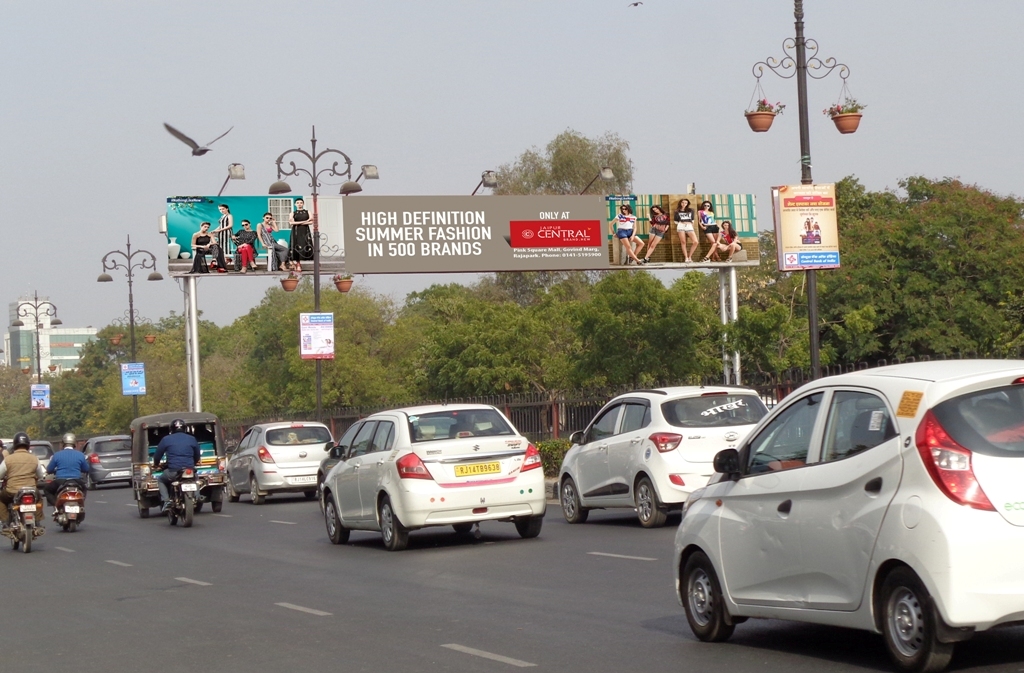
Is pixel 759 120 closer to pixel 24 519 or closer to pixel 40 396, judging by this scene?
pixel 24 519

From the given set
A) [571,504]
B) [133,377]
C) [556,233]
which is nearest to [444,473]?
[571,504]

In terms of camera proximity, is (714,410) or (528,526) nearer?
A: (528,526)

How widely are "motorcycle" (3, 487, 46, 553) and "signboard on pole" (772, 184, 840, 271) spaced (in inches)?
441

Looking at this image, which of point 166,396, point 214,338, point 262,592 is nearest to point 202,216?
point 262,592

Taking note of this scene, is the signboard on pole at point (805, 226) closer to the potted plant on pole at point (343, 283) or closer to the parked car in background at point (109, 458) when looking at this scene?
the potted plant on pole at point (343, 283)

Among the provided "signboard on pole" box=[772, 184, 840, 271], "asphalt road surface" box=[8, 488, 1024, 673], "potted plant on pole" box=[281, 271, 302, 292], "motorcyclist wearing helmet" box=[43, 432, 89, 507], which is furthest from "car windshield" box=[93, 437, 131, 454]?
"signboard on pole" box=[772, 184, 840, 271]

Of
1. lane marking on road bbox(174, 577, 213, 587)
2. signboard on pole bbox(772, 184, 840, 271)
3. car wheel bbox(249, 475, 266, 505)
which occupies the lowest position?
car wheel bbox(249, 475, 266, 505)

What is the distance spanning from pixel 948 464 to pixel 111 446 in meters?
42.0

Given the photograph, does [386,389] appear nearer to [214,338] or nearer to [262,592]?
[262,592]

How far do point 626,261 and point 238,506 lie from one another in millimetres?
16861

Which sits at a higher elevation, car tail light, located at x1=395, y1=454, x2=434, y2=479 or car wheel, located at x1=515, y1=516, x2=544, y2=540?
car tail light, located at x1=395, y1=454, x2=434, y2=479

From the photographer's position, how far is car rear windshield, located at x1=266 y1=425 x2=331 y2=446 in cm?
2920

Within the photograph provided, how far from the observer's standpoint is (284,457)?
2914 cm

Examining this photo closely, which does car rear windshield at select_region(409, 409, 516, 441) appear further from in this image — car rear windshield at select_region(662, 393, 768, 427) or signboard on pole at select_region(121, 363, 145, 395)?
signboard on pole at select_region(121, 363, 145, 395)
